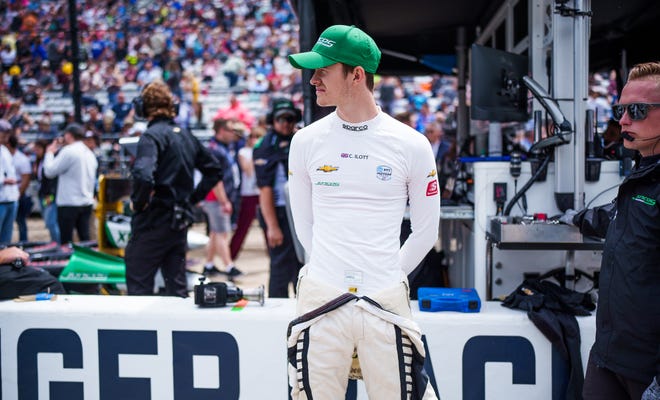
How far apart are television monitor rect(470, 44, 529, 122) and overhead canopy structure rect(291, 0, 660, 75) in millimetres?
962

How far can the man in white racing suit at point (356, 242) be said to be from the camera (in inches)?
85.1

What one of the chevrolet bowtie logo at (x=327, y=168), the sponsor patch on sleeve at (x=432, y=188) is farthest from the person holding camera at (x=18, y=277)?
the sponsor patch on sleeve at (x=432, y=188)

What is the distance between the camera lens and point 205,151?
4.83 m

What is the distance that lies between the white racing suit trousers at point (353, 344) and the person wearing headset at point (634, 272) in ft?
2.16

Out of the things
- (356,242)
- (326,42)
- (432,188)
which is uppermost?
(326,42)

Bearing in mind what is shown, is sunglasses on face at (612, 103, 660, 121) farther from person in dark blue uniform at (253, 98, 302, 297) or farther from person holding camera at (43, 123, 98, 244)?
person holding camera at (43, 123, 98, 244)

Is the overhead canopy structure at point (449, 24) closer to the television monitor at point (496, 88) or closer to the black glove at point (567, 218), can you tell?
the television monitor at point (496, 88)

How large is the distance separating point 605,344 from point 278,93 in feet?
54.4

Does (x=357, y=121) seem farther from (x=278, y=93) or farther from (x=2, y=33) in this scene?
(x=2, y=33)

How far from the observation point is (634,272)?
2.15 metres

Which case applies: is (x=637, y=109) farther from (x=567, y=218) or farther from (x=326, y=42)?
(x=567, y=218)

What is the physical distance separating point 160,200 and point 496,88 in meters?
2.36

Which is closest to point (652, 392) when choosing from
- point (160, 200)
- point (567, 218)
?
point (567, 218)

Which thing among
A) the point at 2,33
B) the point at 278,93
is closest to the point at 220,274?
the point at 278,93
